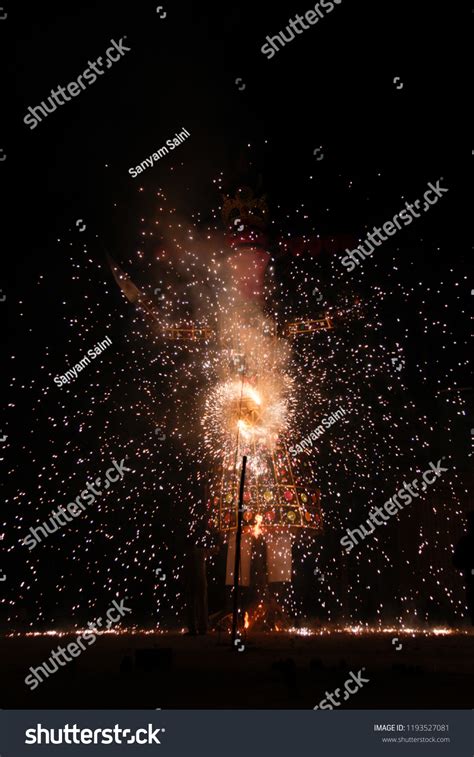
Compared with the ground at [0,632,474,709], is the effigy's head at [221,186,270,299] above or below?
above

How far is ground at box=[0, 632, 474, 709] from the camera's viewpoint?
18.4 feet

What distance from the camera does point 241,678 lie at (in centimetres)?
682

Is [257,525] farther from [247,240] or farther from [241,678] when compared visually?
[241,678]

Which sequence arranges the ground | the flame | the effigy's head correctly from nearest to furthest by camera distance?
1. the ground
2. the flame
3. the effigy's head

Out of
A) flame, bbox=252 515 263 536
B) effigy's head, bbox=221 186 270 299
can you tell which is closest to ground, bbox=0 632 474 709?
flame, bbox=252 515 263 536

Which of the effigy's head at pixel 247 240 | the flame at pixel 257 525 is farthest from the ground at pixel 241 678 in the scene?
the effigy's head at pixel 247 240

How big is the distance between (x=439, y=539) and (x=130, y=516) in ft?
27.0

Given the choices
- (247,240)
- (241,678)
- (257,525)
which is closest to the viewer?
(241,678)

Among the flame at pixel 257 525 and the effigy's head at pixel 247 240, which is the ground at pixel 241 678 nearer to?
the flame at pixel 257 525

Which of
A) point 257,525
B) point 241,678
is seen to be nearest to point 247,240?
point 257,525

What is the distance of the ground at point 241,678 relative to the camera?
5.60 meters

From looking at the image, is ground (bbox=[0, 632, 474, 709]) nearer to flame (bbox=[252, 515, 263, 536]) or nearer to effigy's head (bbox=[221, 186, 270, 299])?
flame (bbox=[252, 515, 263, 536])
